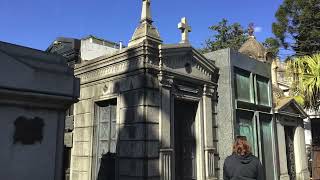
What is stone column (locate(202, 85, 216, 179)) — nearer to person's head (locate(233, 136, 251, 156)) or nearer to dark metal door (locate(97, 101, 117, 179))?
dark metal door (locate(97, 101, 117, 179))

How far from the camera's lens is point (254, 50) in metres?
13.4

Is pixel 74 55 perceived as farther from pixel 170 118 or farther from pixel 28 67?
pixel 28 67

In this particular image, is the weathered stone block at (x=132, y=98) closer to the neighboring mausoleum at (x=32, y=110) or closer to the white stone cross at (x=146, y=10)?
the white stone cross at (x=146, y=10)

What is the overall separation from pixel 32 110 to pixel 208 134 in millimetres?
5158

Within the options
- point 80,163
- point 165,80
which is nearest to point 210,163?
point 165,80

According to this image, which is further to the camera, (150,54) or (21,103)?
(150,54)

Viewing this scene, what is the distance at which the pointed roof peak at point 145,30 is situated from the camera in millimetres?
8128

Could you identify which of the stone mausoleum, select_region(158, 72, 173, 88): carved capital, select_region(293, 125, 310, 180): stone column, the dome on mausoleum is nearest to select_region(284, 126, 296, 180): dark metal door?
select_region(293, 125, 310, 180): stone column

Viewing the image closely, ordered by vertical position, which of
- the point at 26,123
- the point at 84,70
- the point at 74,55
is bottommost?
the point at 26,123

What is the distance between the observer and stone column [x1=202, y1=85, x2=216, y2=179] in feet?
29.1

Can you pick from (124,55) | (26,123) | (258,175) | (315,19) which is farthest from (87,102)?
(315,19)

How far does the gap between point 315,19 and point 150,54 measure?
14053 millimetres

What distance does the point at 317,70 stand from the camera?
463 inches

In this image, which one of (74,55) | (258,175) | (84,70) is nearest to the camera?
(258,175)
